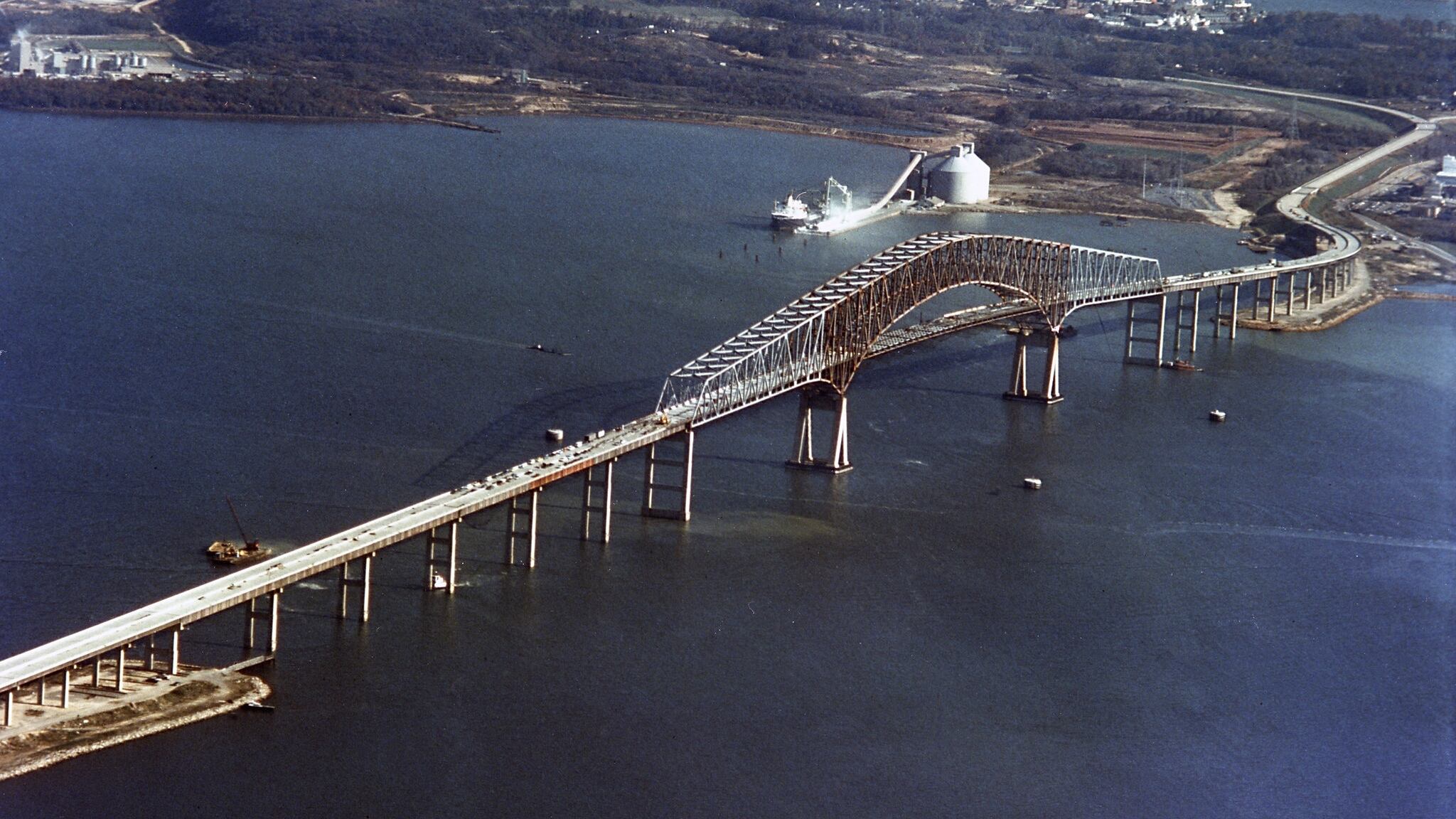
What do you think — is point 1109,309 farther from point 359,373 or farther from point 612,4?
point 612,4

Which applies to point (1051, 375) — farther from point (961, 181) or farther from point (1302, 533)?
point (961, 181)

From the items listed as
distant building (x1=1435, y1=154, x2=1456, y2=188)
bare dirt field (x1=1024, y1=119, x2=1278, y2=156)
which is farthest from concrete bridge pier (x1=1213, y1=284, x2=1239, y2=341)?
bare dirt field (x1=1024, y1=119, x2=1278, y2=156)

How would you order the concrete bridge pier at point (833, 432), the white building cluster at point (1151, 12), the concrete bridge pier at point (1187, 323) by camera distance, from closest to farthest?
the concrete bridge pier at point (833, 432)
the concrete bridge pier at point (1187, 323)
the white building cluster at point (1151, 12)

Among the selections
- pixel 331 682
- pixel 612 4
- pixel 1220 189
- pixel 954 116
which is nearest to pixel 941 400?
pixel 331 682

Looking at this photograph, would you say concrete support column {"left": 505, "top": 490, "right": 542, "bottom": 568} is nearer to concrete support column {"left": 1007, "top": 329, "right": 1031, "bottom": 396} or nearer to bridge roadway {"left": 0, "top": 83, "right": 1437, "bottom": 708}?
bridge roadway {"left": 0, "top": 83, "right": 1437, "bottom": 708}

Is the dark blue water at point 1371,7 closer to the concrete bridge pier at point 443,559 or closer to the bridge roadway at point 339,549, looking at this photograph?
the bridge roadway at point 339,549

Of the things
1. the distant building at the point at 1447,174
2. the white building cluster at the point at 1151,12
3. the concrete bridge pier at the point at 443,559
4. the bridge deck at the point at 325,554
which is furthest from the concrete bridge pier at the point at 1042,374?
the white building cluster at the point at 1151,12
